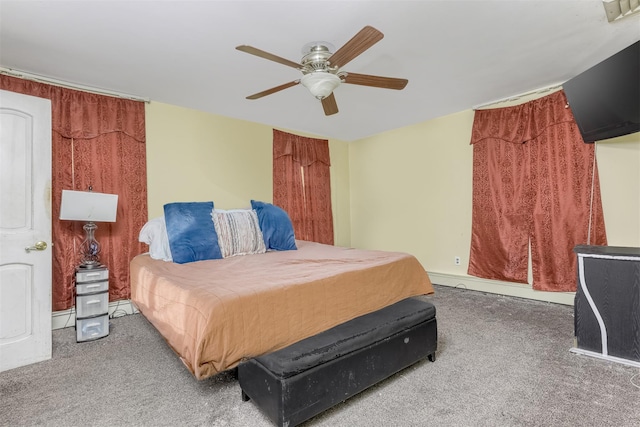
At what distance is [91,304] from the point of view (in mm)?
2506

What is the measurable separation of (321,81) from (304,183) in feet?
8.66

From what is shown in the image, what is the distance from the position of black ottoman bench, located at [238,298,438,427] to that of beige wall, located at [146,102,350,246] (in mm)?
2521

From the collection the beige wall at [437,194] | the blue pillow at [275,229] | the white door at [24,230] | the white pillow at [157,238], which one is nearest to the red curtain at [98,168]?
the white pillow at [157,238]

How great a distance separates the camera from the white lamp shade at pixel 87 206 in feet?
7.96

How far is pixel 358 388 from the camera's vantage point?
1.54 meters

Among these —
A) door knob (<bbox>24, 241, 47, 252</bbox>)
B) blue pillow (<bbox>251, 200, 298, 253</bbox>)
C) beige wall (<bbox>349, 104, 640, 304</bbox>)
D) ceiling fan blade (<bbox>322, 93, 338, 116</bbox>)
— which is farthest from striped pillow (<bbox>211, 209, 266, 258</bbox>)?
beige wall (<bbox>349, 104, 640, 304</bbox>)

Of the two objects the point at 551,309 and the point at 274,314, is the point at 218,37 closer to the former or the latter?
the point at 274,314

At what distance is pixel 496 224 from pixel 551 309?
3.29 ft

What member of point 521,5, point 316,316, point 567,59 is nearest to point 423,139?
point 567,59

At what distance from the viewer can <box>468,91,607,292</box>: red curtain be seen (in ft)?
9.64

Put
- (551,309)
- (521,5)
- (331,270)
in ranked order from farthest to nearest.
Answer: (551,309)
(331,270)
(521,5)

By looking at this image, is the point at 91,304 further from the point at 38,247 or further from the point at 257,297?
the point at 257,297

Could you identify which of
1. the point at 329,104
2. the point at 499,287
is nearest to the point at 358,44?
the point at 329,104

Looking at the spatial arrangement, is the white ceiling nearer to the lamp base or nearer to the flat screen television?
the flat screen television
